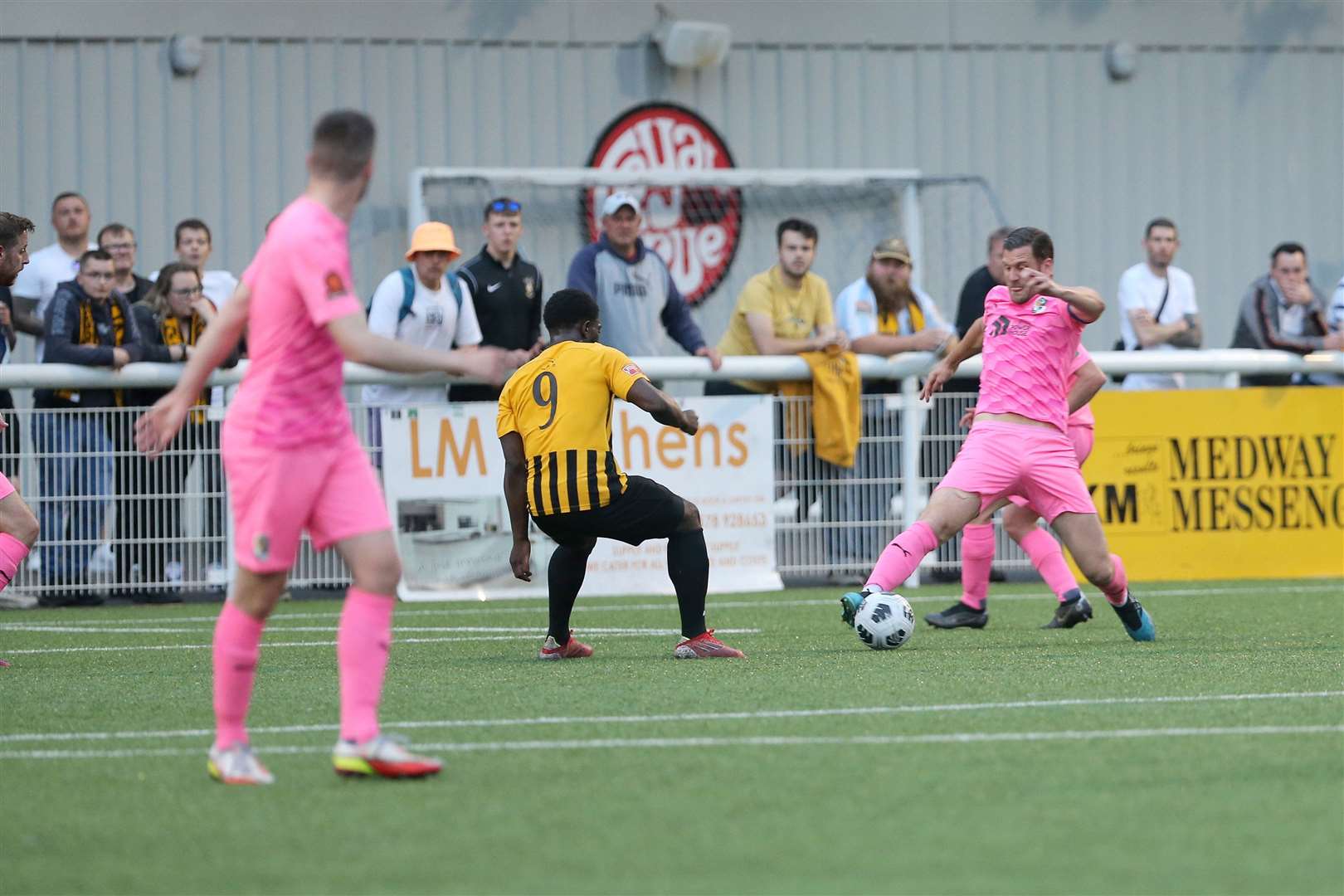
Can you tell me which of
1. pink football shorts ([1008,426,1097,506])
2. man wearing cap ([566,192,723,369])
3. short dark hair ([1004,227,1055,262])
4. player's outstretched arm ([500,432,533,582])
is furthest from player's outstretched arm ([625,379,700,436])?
man wearing cap ([566,192,723,369])

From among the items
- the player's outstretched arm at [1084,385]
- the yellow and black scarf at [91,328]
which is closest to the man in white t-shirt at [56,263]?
the yellow and black scarf at [91,328]

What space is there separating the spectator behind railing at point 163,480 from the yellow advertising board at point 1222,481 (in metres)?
5.50

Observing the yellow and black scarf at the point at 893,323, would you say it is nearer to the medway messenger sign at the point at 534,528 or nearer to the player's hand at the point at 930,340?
the player's hand at the point at 930,340

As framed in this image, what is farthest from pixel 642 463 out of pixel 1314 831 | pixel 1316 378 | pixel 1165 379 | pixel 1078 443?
pixel 1314 831

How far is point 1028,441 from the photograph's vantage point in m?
8.76

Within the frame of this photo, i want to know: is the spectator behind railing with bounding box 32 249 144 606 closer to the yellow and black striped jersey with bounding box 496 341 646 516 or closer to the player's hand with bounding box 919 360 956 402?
the yellow and black striped jersey with bounding box 496 341 646 516

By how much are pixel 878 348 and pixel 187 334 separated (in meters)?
4.26

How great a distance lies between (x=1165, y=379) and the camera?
13633 mm

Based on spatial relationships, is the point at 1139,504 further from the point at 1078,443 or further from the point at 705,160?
the point at 705,160

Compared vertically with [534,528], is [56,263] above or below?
above

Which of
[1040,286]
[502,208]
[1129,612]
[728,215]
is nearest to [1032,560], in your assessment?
[1129,612]

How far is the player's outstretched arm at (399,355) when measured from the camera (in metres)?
4.98

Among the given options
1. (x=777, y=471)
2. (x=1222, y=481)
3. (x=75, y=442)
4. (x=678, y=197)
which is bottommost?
(x=1222, y=481)

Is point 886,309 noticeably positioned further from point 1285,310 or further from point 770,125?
point 770,125
